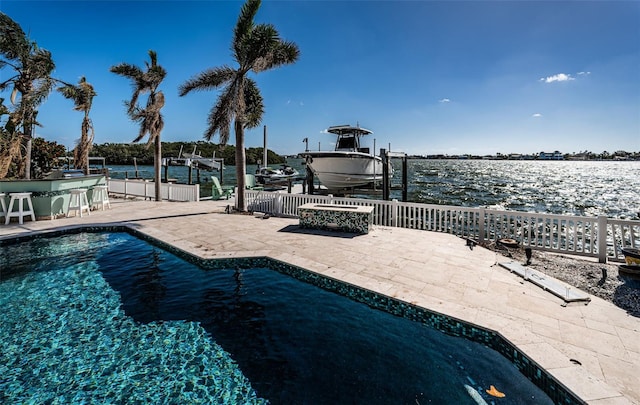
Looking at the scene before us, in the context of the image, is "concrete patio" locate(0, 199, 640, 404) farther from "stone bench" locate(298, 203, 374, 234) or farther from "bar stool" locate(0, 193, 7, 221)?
"bar stool" locate(0, 193, 7, 221)

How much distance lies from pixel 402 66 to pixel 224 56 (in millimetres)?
8256

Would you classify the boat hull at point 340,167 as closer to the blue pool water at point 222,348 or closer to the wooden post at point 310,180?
the wooden post at point 310,180

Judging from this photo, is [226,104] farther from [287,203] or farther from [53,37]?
[53,37]

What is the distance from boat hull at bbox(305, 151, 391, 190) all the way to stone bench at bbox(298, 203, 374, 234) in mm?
6548

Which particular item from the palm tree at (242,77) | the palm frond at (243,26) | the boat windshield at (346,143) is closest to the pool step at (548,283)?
the palm tree at (242,77)

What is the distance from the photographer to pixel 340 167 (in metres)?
14.3

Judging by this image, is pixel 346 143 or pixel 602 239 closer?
pixel 602 239

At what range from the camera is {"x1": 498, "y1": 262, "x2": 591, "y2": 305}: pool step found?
3.63 m

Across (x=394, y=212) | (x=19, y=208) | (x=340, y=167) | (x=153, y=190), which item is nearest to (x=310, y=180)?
(x=340, y=167)

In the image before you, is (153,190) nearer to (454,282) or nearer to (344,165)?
(344,165)

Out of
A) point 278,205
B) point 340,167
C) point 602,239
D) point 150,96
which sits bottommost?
point 602,239

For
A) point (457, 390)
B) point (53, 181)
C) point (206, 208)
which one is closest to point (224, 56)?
point (206, 208)

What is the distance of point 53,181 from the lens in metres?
8.62

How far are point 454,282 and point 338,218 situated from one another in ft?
12.2
